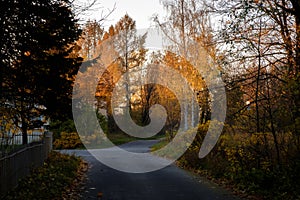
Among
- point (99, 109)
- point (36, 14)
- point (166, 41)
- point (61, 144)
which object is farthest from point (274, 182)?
point (99, 109)

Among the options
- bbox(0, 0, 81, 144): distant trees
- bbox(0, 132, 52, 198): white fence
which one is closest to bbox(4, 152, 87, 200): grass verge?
bbox(0, 132, 52, 198): white fence

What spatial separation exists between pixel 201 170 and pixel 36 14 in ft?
30.8

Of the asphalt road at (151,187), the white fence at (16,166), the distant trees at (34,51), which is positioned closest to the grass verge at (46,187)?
the white fence at (16,166)

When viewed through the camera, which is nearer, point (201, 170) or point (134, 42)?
point (201, 170)

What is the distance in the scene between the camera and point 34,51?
1066cm

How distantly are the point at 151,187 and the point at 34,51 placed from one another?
16.9ft

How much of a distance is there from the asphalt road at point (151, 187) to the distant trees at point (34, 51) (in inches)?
125

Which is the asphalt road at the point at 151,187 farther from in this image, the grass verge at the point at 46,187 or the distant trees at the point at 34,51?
the distant trees at the point at 34,51

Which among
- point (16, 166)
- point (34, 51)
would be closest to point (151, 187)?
point (16, 166)

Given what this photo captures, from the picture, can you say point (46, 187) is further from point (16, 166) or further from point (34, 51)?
point (34, 51)

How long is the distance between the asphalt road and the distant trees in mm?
3178

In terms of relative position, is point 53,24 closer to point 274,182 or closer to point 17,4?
point 17,4

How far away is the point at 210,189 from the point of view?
36.7ft

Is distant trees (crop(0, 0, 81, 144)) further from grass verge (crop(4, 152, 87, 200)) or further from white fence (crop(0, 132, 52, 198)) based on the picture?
grass verge (crop(4, 152, 87, 200))
